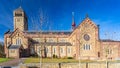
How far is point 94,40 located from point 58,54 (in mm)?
12803

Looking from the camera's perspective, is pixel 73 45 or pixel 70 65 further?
pixel 73 45

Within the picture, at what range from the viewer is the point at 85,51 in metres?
78.8

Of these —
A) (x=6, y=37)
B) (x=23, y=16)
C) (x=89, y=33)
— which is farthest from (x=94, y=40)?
(x=23, y=16)

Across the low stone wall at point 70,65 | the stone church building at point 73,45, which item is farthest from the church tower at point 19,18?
the low stone wall at point 70,65

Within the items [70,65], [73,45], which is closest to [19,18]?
[73,45]

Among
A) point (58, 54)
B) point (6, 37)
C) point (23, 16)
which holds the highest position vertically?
point (23, 16)

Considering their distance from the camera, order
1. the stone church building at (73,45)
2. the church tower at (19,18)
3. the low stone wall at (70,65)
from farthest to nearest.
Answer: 1. the church tower at (19,18)
2. the stone church building at (73,45)
3. the low stone wall at (70,65)

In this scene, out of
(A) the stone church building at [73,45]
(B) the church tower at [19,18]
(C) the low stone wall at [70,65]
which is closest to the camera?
(C) the low stone wall at [70,65]

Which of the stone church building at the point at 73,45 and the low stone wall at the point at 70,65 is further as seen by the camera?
the stone church building at the point at 73,45

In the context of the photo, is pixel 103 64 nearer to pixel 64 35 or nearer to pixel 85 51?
pixel 85 51

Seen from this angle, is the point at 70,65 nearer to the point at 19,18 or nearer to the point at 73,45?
the point at 73,45

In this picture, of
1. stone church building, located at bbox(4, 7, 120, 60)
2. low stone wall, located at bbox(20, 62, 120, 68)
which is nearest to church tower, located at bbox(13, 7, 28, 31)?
stone church building, located at bbox(4, 7, 120, 60)

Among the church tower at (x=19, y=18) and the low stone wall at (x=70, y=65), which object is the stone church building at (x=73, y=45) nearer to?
the church tower at (x=19, y=18)

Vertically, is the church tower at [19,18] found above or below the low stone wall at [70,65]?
above
